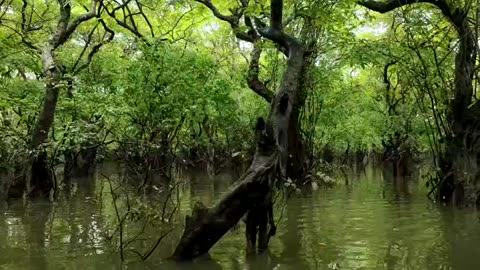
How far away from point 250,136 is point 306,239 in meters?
12.4

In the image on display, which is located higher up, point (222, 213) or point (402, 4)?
point (402, 4)

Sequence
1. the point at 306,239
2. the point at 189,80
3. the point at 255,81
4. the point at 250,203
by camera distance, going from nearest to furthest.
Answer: the point at 250,203, the point at 306,239, the point at 189,80, the point at 255,81

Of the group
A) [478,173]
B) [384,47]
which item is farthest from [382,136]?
[478,173]

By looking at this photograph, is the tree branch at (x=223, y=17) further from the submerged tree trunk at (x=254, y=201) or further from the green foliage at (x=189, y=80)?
the submerged tree trunk at (x=254, y=201)

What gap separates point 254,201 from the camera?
7.19 metres

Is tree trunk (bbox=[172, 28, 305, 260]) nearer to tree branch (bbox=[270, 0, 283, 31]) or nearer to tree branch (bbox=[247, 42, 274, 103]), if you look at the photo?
tree branch (bbox=[270, 0, 283, 31])

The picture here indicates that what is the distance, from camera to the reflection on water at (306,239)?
A: 7094 mm

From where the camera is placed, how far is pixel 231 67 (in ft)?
94.2

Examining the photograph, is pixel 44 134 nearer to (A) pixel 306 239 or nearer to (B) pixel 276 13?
(B) pixel 276 13

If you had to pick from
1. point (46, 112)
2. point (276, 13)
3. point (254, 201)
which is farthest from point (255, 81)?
point (254, 201)

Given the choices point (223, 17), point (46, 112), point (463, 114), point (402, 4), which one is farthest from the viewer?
point (223, 17)

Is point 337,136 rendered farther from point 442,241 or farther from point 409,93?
point 442,241

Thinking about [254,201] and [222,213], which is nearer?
[222,213]

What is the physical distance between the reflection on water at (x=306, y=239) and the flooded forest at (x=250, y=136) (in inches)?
2.0
